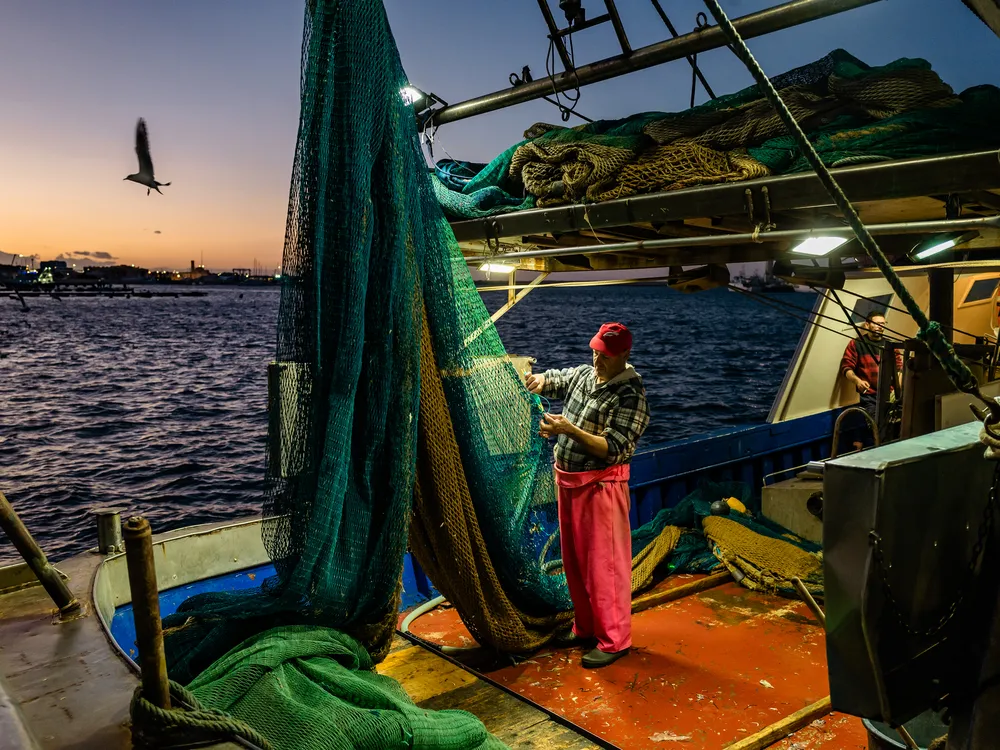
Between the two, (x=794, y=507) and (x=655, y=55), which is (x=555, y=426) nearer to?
(x=655, y=55)

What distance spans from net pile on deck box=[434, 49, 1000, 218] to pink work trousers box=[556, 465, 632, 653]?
1.71 metres

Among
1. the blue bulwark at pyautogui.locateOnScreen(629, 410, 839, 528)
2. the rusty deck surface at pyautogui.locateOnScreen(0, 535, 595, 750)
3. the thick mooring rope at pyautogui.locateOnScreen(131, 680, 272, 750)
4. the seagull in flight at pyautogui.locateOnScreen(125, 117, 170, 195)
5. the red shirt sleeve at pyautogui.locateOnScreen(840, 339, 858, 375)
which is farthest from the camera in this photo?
the seagull in flight at pyautogui.locateOnScreen(125, 117, 170, 195)

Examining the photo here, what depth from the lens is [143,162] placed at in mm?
17188

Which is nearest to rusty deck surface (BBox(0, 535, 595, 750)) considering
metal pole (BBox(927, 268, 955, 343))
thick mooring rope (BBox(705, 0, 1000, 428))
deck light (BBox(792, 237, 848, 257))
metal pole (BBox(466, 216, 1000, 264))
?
thick mooring rope (BBox(705, 0, 1000, 428))

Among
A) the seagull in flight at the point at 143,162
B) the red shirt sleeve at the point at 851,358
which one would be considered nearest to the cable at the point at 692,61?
the red shirt sleeve at the point at 851,358

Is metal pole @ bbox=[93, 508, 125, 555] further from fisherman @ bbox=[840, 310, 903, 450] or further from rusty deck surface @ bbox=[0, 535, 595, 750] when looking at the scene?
fisherman @ bbox=[840, 310, 903, 450]

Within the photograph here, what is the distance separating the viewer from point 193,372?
42469 millimetres

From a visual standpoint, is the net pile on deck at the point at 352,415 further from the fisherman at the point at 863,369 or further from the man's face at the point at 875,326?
the fisherman at the point at 863,369

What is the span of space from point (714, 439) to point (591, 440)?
13.4 ft

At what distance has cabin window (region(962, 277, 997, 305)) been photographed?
10.5 meters

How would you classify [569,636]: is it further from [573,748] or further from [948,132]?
[948,132]

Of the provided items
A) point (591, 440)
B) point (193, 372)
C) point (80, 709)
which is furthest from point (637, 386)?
point (193, 372)

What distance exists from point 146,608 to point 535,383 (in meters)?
3.24

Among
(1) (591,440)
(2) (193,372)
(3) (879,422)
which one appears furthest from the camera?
(2) (193,372)
